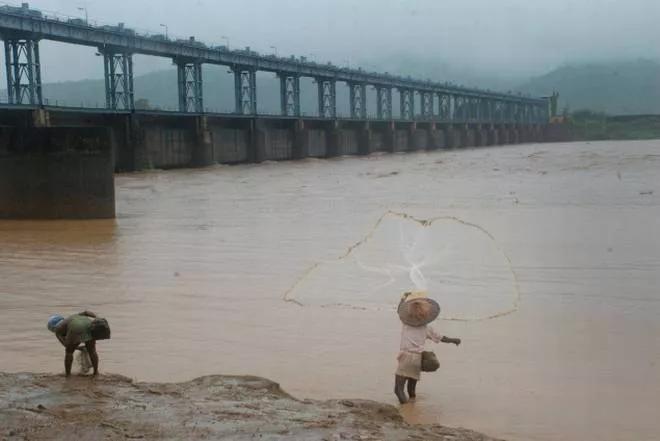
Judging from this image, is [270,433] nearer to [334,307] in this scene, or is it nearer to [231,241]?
[334,307]

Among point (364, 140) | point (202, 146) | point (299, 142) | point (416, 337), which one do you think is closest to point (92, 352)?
point (416, 337)

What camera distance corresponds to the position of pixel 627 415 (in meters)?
5.84

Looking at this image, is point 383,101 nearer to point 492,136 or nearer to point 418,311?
point 492,136

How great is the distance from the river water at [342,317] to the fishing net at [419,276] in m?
0.28

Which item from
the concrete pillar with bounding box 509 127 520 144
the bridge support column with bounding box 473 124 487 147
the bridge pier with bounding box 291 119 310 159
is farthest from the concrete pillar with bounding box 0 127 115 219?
the concrete pillar with bounding box 509 127 520 144

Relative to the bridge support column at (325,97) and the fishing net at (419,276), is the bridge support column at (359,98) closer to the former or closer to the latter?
the bridge support column at (325,97)

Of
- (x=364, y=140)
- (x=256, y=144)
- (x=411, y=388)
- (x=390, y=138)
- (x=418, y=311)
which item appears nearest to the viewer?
(x=418, y=311)

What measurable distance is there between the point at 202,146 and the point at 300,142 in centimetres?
1629

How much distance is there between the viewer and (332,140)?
79688 mm

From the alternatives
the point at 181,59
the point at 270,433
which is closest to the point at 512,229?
the point at 270,433

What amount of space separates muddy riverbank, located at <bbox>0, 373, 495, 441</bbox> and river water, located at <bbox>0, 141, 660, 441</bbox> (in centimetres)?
67

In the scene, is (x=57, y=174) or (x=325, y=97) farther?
(x=325, y=97)

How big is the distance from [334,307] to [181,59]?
2426 inches

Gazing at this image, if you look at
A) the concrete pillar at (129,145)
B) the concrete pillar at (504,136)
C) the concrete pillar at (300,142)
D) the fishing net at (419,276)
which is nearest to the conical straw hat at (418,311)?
the fishing net at (419,276)
